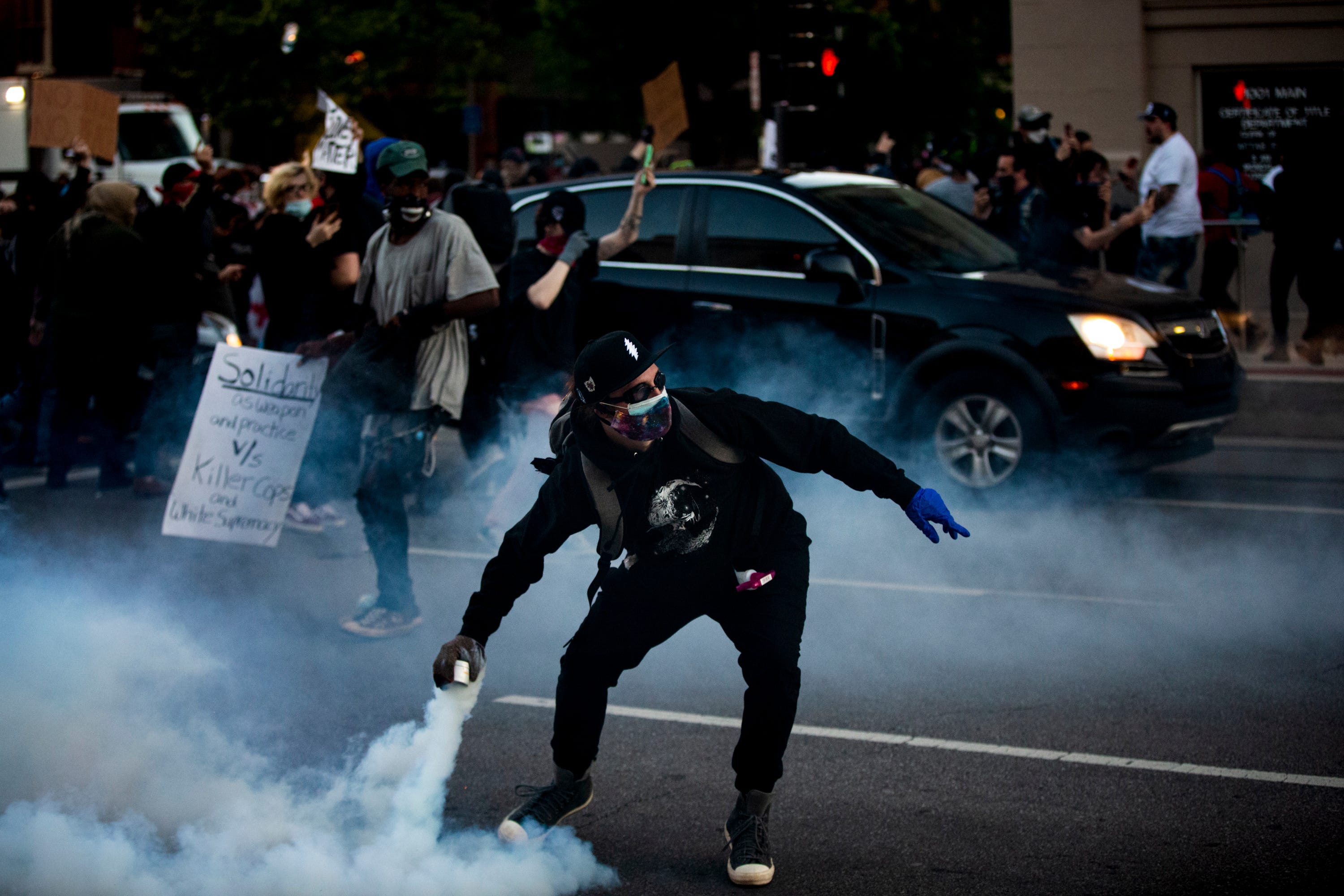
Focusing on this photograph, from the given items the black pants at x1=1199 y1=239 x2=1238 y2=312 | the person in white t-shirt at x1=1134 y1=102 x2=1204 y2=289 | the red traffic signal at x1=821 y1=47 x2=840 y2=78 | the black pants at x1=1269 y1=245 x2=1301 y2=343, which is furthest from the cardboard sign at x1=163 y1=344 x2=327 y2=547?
the black pants at x1=1199 y1=239 x2=1238 y2=312

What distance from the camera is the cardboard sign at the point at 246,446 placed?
6.73 m

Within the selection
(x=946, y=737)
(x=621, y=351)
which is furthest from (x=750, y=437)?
(x=946, y=737)

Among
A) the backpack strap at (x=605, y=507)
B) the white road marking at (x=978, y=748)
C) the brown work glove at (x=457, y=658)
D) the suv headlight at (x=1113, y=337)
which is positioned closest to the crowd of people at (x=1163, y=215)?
the suv headlight at (x=1113, y=337)

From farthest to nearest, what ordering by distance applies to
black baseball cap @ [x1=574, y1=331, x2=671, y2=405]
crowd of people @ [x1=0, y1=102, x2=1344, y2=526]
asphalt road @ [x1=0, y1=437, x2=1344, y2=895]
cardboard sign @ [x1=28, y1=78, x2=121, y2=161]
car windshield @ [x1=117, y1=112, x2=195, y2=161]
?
car windshield @ [x1=117, y1=112, x2=195, y2=161] < cardboard sign @ [x1=28, y1=78, x2=121, y2=161] < crowd of people @ [x1=0, y1=102, x2=1344, y2=526] < asphalt road @ [x1=0, y1=437, x2=1344, y2=895] < black baseball cap @ [x1=574, y1=331, x2=671, y2=405]

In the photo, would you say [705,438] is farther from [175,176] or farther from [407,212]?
[175,176]

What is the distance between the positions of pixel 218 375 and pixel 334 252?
0.84 m

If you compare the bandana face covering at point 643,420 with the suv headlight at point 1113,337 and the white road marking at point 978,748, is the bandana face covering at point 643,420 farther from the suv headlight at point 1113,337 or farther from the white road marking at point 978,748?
the suv headlight at point 1113,337

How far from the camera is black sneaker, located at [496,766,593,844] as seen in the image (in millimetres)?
3793

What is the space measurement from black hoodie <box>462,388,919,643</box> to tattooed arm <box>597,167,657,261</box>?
370cm

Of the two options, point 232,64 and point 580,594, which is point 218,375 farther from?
point 232,64

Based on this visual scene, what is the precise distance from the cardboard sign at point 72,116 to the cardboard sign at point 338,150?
400 centimetres

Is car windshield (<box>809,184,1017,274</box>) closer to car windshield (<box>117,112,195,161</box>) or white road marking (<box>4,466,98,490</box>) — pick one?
white road marking (<box>4,466,98,490</box>)

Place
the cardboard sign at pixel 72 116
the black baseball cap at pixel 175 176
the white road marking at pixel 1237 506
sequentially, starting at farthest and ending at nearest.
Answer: the cardboard sign at pixel 72 116 → the black baseball cap at pixel 175 176 → the white road marking at pixel 1237 506

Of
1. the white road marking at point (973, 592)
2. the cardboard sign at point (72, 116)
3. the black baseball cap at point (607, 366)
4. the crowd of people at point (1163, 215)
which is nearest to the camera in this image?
the black baseball cap at point (607, 366)
